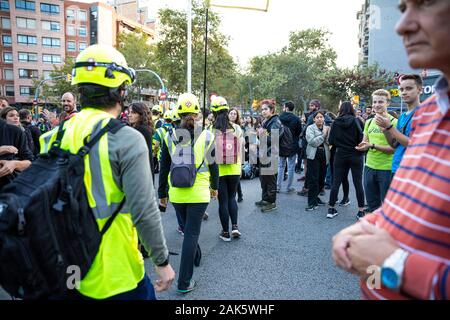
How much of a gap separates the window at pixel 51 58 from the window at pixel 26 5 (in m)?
7.75

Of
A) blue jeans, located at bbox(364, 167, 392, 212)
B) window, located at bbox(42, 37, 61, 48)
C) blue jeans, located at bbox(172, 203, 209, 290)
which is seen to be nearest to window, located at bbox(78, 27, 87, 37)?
window, located at bbox(42, 37, 61, 48)

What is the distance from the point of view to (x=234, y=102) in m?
57.3

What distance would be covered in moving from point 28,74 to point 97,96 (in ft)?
218

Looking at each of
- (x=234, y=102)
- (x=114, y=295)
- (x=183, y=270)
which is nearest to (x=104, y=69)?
(x=114, y=295)

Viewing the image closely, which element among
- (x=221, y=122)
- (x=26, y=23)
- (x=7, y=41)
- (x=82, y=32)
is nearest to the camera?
(x=221, y=122)

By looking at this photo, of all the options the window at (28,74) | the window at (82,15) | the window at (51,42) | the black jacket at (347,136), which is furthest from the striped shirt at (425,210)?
the window at (82,15)

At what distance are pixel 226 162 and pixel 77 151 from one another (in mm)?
3474

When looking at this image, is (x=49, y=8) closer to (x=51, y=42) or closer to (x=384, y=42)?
(x=51, y=42)

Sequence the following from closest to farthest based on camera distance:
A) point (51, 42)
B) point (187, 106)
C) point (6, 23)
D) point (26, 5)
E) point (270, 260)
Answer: point (187, 106) → point (270, 260) → point (6, 23) → point (26, 5) → point (51, 42)

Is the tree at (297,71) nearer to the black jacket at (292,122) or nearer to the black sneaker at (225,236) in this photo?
the black jacket at (292,122)

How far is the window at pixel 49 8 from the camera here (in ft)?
190

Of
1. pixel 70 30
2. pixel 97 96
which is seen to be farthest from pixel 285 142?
pixel 70 30

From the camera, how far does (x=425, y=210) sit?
104cm
